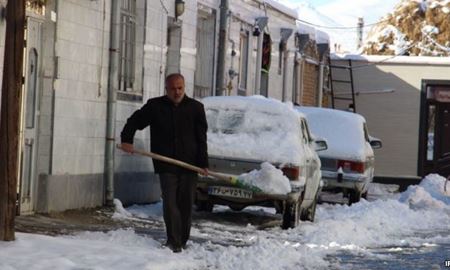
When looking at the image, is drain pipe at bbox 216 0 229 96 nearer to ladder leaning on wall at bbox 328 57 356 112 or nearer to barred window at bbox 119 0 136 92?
barred window at bbox 119 0 136 92

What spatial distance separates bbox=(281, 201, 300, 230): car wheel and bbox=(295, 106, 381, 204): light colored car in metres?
5.59

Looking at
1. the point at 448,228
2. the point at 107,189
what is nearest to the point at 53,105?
the point at 107,189

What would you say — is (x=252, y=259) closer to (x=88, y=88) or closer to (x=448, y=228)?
(x=88, y=88)

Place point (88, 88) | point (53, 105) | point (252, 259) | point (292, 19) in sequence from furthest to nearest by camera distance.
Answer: point (292, 19) < point (88, 88) < point (53, 105) < point (252, 259)

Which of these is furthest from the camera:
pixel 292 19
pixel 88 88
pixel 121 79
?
pixel 292 19

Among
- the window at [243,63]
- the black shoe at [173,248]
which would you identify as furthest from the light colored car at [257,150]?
the window at [243,63]

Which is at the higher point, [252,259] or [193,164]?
[193,164]

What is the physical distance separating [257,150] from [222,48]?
288 inches

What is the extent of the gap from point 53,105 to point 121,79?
9.73 ft

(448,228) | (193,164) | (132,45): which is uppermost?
(132,45)

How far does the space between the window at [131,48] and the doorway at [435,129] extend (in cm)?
2001

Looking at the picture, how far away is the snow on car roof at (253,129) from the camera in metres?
14.6

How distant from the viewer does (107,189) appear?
1606 centimetres

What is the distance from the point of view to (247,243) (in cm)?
1275
